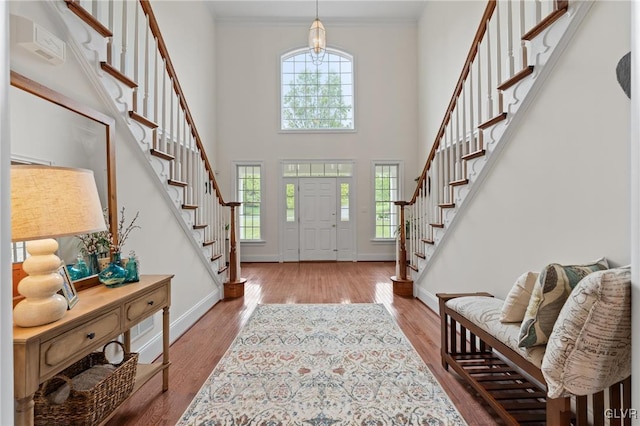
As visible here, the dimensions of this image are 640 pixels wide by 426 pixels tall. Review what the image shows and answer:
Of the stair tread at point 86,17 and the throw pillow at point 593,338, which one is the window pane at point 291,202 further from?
the throw pillow at point 593,338

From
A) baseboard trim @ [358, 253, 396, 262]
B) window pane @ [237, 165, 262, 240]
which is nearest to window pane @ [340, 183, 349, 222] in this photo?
baseboard trim @ [358, 253, 396, 262]

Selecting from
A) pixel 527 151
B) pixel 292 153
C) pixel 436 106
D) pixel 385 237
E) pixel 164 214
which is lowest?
pixel 385 237

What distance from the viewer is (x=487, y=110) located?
2.61 metres

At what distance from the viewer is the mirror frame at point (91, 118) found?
1.46m

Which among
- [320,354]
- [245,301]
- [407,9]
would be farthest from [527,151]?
[407,9]

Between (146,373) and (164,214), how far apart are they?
1.29m

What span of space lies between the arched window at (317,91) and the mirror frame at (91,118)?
5.52 m

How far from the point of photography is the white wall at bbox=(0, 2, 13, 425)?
0.85 metres

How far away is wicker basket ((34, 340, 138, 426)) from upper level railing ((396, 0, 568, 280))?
2826 millimetres

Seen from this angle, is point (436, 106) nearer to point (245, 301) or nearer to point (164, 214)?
point (245, 301)

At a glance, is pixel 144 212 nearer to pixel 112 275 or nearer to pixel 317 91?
pixel 112 275

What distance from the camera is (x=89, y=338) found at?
134 centimetres

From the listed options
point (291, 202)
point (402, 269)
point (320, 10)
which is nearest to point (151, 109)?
point (402, 269)

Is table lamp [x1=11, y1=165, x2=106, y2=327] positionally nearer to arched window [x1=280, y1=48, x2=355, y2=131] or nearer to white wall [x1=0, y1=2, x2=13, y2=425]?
white wall [x1=0, y1=2, x2=13, y2=425]
